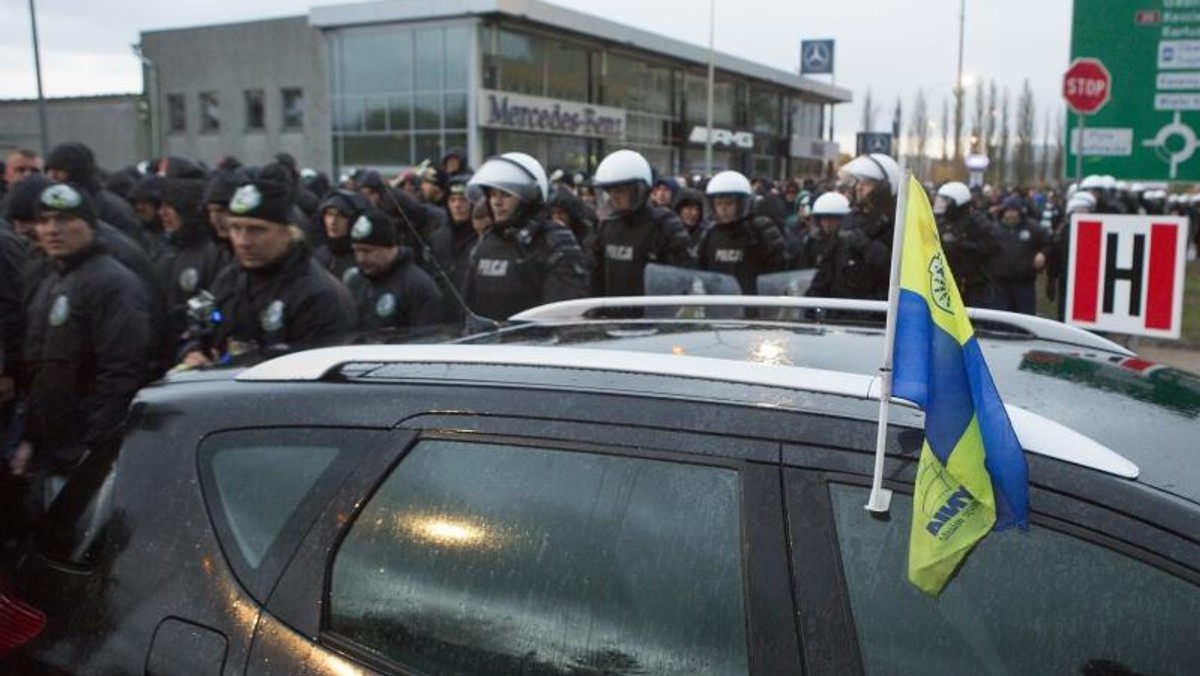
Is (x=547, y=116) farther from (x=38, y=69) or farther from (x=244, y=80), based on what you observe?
(x=38, y=69)

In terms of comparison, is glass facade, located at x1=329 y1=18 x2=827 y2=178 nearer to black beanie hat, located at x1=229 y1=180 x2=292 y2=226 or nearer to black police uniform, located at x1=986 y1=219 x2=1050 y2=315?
black police uniform, located at x1=986 y1=219 x2=1050 y2=315

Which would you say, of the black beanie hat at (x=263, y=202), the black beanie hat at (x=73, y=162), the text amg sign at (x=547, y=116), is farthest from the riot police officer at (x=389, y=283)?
the text amg sign at (x=547, y=116)

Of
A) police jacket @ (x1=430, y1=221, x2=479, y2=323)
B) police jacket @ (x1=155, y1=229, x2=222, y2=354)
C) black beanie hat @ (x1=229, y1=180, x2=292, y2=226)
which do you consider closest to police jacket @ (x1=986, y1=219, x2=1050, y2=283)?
police jacket @ (x1=430, y1=221, x2=479, y2=323)

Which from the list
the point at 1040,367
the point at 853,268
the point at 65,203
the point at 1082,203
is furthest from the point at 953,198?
the point at 1040,367

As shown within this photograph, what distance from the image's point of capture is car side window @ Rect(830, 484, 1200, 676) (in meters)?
1.39

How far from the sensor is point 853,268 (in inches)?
254

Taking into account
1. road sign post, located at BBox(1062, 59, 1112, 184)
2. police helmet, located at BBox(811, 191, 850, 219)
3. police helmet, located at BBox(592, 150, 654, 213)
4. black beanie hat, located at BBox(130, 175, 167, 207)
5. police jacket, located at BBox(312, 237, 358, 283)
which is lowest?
police jacket, located at BBox(312, 237, 358, 283)

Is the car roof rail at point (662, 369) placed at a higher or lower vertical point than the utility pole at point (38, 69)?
lower

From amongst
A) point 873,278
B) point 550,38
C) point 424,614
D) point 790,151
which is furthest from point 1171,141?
point 790,151

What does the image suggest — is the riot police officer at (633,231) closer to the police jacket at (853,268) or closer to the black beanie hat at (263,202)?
the police jacket at (853,268)

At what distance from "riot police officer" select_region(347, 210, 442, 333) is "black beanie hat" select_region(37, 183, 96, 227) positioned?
1.18m

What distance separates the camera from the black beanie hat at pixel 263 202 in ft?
13.3

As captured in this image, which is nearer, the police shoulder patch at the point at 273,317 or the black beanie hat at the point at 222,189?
the police shoulder patch at the point at 273,317

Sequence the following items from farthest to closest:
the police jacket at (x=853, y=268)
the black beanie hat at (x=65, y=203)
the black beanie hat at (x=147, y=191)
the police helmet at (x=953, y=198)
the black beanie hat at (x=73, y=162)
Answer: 1. the police helmet at (x=953, y=198)
2. the black beanie hat at (x=147, y=191)
3. the black beanie hat at (x=73, y=162)
4. the police jacket at (x=853, y=268)
5. the black beanie hat at (x=65, y=203)
